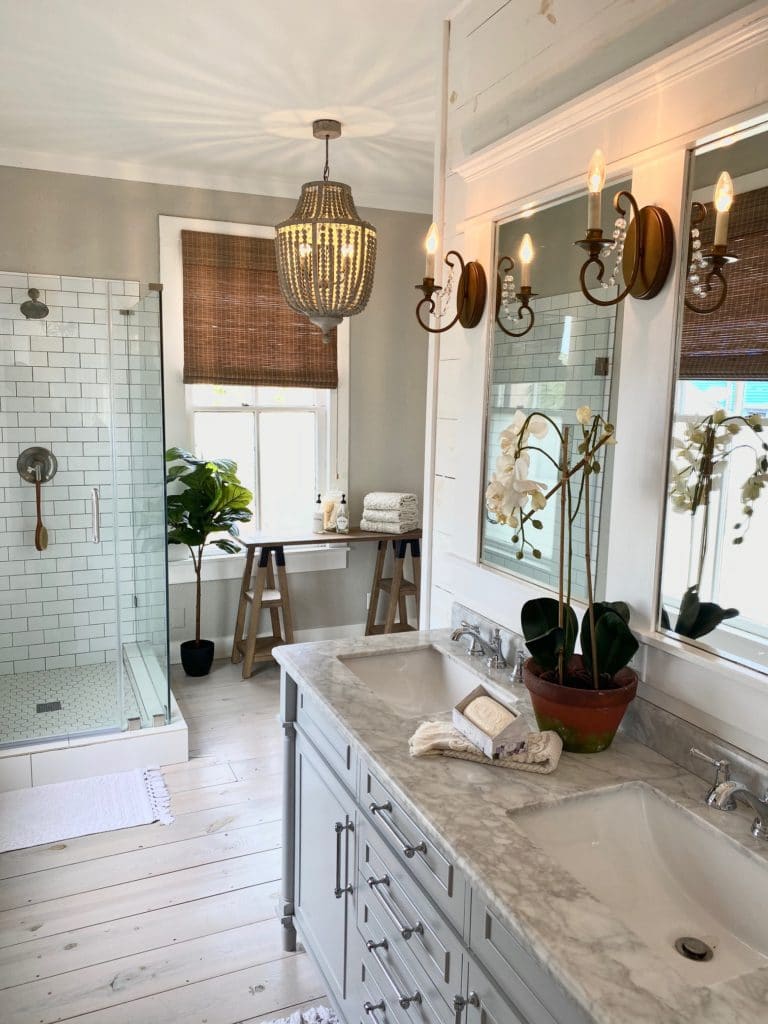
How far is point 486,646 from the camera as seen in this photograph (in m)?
2.15

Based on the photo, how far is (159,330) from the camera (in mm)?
3348

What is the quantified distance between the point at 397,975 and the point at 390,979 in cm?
5

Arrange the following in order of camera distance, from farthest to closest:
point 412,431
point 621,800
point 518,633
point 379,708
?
point 412,431 → point 518,633 → point 379,708 → point 621,800

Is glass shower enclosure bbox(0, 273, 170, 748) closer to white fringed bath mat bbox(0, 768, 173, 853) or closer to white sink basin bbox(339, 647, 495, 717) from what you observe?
white fringed bath mat bbox(0, 768, 173, 853)

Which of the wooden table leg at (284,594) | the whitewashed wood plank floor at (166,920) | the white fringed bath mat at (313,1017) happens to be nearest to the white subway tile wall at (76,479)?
the wooden table leg at (284,594)

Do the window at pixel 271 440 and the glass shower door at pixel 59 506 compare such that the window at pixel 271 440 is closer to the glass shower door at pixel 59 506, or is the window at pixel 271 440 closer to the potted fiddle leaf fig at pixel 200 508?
the potted fiddle leaf fig at pixel 200 508

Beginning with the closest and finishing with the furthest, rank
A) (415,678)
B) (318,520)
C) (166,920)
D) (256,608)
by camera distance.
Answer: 1. (415,678)
2. (166,920)
3. (256,608)
4. (318,520)

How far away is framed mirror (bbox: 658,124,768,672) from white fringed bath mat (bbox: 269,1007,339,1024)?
1.41 m

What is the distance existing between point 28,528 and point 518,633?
9.35 feet

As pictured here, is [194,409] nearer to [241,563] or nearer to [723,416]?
[241,563]

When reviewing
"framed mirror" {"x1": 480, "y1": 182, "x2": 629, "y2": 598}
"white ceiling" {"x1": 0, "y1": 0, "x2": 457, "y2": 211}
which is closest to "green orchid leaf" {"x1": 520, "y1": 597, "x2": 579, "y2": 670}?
"framed mirror" {"x1": 480, "y1": 182, "x2": 629, "y2": 598}

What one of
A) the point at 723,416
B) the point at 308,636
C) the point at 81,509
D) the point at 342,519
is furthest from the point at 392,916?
the point at 308,636

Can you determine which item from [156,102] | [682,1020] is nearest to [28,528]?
[156,102]

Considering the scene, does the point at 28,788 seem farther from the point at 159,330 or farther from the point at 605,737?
the point at 605,737
